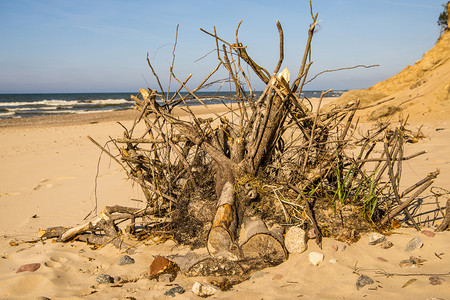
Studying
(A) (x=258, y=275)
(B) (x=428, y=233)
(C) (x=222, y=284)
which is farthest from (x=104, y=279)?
(B) (x=428, y=233)

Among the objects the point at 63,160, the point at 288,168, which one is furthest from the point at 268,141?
the point at 63,160

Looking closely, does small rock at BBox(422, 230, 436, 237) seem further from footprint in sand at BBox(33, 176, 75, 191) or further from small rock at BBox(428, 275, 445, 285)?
footprint in sand at BBox(33, 176, 75, 191)

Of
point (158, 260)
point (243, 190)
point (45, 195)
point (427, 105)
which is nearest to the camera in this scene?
point (158, 260)

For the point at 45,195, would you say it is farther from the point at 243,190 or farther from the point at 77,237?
the point at 243,190

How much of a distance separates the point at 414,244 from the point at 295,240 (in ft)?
3.14

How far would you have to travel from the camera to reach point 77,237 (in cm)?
347

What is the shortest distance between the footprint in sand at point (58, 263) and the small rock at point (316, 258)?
7.10 feet

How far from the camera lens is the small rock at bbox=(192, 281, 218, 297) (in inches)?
91.7

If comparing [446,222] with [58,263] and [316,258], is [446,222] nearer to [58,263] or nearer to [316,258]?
[316,258]

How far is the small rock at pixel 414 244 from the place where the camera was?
102 inches

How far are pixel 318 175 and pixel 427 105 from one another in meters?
8.48

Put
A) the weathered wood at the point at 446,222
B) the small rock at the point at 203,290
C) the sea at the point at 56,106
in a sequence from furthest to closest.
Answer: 1. the sea at the point at 56,106
2. the weathered wood at the point at 446,222
3. the small rock at the point at 203,290

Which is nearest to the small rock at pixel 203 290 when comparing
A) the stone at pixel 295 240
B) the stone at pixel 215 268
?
the stone at pixel 215 268

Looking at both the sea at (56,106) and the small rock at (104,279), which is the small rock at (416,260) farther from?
the small rock at (104,279)
